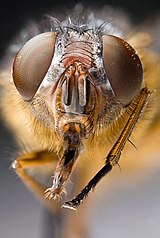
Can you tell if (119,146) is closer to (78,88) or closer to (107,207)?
(78,88)

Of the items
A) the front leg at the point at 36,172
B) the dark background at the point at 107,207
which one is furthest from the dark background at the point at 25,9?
the front leg at the point at 36,172

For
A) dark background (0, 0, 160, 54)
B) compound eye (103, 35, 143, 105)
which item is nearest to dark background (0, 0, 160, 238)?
dark background (0, 0, 160, 54)

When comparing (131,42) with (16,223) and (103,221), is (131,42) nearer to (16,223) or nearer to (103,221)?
(103,221)

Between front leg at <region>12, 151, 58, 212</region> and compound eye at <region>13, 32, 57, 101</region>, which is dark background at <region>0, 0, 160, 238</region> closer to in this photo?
front leg at <region>12, 151, 58, 212</region>

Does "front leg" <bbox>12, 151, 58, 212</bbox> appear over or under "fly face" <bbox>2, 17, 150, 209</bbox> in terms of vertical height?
under

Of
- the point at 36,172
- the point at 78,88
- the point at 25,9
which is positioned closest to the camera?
the point at 78,88

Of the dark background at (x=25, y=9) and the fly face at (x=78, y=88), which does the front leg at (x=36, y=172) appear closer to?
the fly face at (x=78, y=88)

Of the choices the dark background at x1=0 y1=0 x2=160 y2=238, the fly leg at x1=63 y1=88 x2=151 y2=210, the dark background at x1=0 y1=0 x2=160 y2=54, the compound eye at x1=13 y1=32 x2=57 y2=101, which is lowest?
the dark background at x1=0 y1=0 x2=160 y2=238

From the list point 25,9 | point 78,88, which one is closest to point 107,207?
point 78,88
